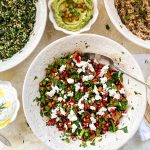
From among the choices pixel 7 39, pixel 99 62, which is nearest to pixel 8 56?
pixel 7 39

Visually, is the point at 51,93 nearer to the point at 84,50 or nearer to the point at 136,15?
the point at 84,50

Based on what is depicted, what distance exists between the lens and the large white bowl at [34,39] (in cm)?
188

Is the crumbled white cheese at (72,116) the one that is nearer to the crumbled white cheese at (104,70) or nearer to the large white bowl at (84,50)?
the large white bowl at (84,50)

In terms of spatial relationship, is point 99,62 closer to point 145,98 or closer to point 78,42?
point 78,42

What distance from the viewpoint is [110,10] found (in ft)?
6.10

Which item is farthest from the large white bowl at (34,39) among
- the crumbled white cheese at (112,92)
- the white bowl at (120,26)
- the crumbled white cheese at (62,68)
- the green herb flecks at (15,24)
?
the crumbled white cheese at (112,92)

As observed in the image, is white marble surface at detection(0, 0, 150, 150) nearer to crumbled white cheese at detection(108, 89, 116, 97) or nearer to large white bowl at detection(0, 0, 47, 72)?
large white bowl at detection(0, 0, 47, 72)

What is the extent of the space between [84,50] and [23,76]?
13.1 inches

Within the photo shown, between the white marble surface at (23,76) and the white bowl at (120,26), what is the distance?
0.12 metres

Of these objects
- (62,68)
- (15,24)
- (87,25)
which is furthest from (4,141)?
(87,25)

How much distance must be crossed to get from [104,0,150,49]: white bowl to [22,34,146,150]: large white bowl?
0.21 ft

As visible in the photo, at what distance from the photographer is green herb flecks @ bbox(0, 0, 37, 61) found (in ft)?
6.28

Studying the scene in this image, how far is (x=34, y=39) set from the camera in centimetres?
189

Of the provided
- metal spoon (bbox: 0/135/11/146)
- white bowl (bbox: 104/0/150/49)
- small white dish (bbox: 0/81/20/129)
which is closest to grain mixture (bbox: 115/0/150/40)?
white bowl (bbox: 104/0/150/49)
